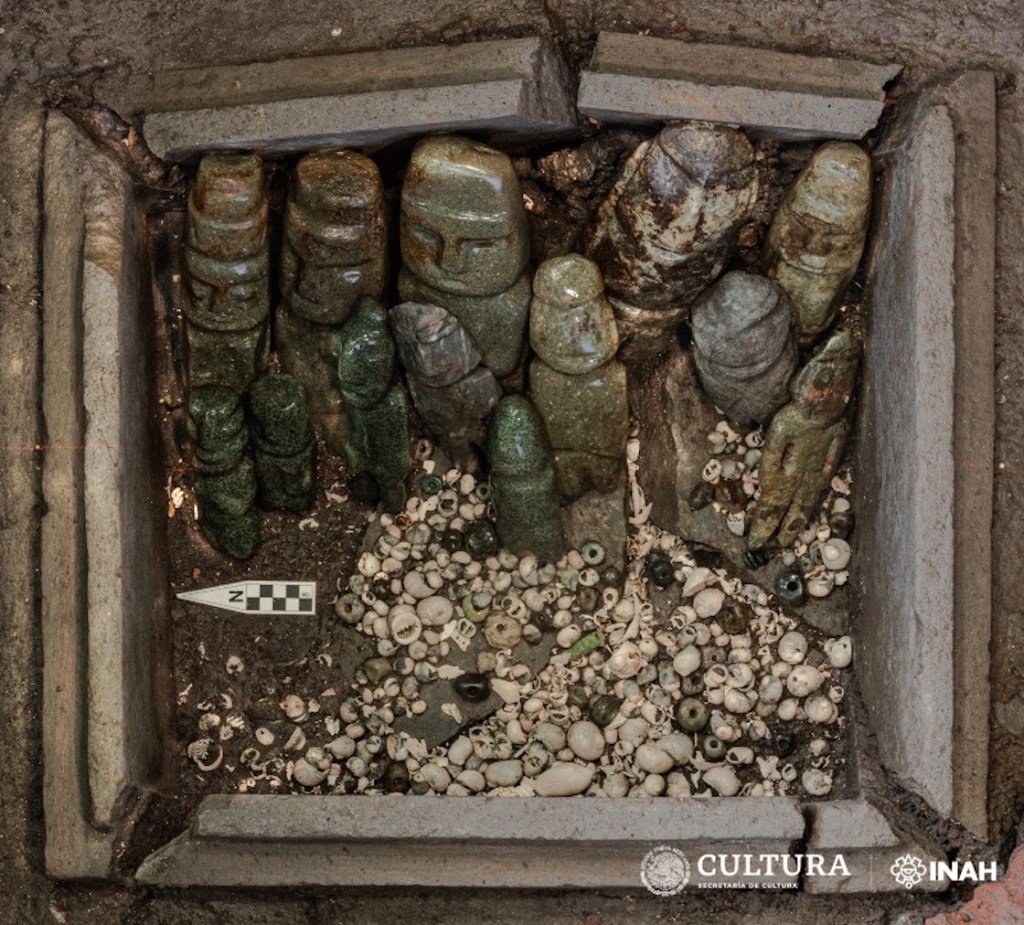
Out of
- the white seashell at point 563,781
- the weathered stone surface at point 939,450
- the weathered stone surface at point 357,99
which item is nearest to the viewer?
the weathered stone surface at point 939,450

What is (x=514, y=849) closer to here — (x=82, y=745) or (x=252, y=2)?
(x=82, y=745)

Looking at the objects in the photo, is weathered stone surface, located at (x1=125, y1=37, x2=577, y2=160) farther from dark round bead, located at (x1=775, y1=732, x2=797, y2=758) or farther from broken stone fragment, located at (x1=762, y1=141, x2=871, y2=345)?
dark round bead, located at (x1=775, y1=732, x2=797, y2=758)

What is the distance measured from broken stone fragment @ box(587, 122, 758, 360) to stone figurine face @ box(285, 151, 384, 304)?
537 millimetres

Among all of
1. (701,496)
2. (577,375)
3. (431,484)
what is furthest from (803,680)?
(431,484)

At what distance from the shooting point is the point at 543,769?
3.81 meters

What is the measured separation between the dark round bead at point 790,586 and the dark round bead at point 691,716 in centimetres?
34

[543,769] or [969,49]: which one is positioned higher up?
[969,49]

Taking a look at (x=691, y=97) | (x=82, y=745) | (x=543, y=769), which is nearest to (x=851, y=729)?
(x=543, y=769)

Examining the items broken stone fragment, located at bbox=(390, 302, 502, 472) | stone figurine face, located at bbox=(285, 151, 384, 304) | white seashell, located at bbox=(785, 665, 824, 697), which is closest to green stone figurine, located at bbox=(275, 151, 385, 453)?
stone figurine face, located at bbox=(285, 151, 384, 304)

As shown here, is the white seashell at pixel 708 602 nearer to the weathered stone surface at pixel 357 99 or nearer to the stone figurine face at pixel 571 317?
the stone figurine face at pixel 571 317

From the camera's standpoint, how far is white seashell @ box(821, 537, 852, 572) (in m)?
3.88

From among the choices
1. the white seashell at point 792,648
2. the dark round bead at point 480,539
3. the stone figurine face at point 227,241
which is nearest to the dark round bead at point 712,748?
the white seashell at point 792,648

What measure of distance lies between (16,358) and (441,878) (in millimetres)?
1564

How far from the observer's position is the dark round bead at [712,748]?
12.5 feet
